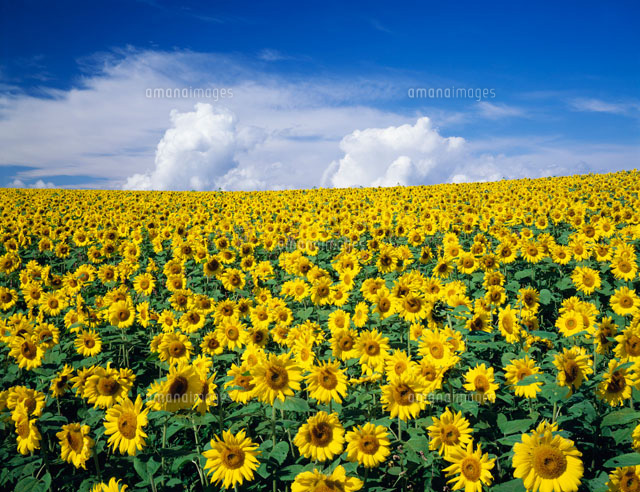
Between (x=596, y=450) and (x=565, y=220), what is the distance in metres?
12.2

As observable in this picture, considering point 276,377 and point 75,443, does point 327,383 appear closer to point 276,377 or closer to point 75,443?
point 276,377

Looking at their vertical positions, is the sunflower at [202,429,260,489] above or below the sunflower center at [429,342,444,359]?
below

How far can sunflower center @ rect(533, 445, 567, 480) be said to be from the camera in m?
2.68

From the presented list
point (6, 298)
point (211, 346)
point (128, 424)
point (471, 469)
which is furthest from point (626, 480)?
point (6, 298)

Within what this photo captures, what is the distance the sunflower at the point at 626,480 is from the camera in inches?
105

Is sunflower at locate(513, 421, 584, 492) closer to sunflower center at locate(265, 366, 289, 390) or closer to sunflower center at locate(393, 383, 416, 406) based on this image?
sunflower center at locate(393, 383, 416, 406)

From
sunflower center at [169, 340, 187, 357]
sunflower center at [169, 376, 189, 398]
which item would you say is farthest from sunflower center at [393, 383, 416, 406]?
A: sunflower center at [169, 340, 187, 357]

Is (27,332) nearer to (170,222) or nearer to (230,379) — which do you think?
(230,379)

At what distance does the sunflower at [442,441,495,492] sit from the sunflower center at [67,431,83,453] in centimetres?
366

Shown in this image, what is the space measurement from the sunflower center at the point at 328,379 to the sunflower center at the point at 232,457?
1038 mm

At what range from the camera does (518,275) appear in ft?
29.5

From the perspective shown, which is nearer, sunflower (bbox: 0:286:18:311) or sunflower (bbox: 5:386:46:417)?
sunflower (bbox: 5:386:46:417)

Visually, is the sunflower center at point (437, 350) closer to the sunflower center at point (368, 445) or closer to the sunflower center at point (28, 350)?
the sunflower center at point (368, 445)

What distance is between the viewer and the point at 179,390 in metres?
3.47
